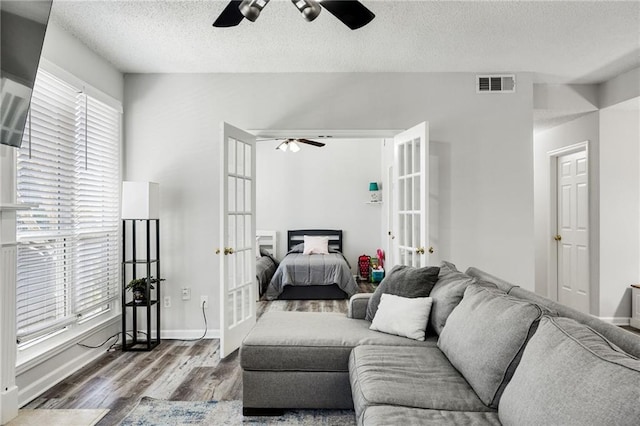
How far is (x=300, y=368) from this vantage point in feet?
7.59

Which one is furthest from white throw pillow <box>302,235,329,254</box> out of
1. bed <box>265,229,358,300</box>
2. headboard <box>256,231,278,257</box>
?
bed <box>265,229,358,300</box>

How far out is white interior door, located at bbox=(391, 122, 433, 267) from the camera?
11.5ft

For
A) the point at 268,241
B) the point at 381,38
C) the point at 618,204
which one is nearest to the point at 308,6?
the point at 381,38

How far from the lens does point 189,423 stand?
2.28 m

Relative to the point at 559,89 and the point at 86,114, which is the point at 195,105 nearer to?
the point at 86,114

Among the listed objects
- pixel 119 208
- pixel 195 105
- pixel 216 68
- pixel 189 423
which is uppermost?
pixel 216 68

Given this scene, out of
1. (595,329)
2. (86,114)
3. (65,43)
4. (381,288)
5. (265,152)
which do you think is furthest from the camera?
(265,152)

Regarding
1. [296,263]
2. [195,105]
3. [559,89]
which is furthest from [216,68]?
[559,89]

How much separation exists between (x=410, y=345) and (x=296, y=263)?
11.9ft

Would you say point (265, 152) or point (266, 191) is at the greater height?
point (265, 152)

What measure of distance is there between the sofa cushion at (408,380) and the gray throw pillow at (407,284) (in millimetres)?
451

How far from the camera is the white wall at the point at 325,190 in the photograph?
24.5 ft

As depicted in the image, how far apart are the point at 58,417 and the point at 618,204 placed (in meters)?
5.34

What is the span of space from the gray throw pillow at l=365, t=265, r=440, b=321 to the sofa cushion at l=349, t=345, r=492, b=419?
1.48ft
